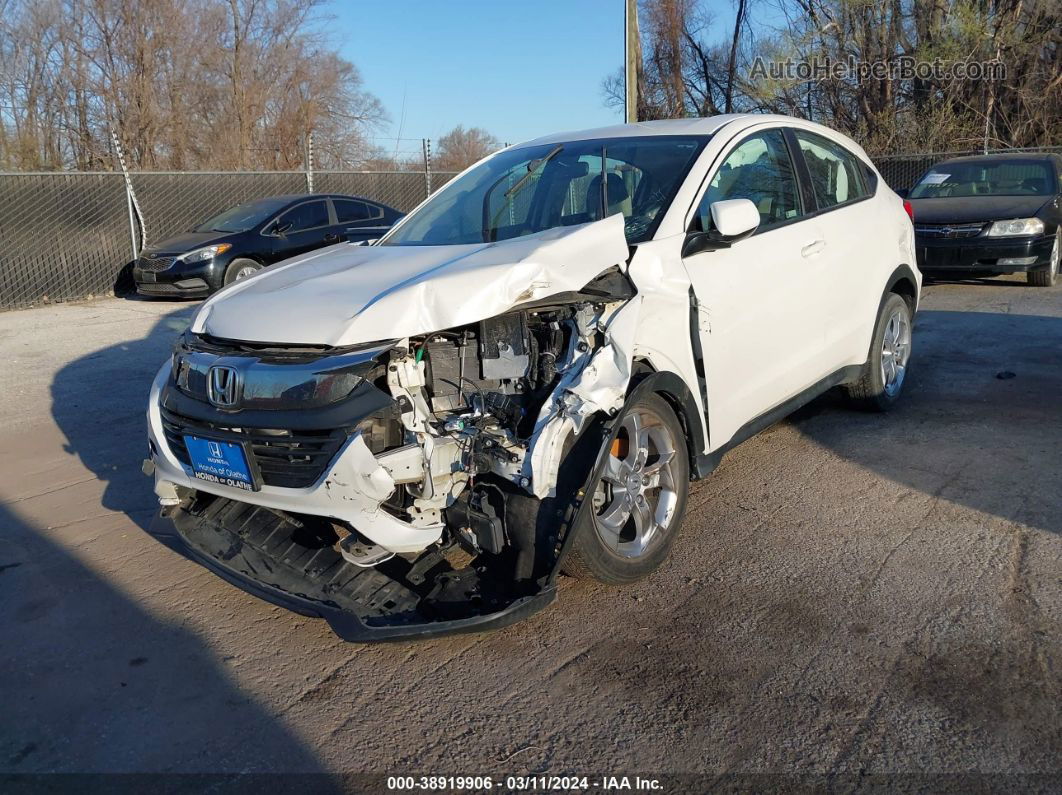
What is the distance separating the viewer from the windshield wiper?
4.77 meters

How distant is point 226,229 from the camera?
13586 millimetres

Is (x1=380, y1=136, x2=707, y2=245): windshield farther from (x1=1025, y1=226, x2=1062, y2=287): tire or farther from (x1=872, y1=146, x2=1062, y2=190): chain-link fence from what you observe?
(x1=872, y1=146, x2=1062, y2=190): chain-link fence

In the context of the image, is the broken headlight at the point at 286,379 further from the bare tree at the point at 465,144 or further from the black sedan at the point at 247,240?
the bare tree at the point at 465,144

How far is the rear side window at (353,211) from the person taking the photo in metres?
14.2

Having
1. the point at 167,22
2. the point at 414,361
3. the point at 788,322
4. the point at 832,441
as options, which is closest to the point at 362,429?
the point at 414,361

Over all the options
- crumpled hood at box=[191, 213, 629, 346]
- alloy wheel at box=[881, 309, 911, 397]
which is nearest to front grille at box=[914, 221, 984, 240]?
alloy wheel at box=[881, 309, 911, 397]

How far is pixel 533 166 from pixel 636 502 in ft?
6.55

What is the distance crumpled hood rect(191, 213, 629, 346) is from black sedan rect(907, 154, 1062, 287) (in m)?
8.14

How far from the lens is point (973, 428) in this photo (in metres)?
5.75

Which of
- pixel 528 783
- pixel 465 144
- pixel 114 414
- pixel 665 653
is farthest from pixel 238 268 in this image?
pixel 465 144

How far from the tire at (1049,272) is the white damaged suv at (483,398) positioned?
8.20 m

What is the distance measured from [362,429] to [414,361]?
346 mm

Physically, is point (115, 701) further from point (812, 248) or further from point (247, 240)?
point (247, 240)

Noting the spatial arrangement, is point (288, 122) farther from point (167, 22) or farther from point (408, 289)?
point (408, 289)
